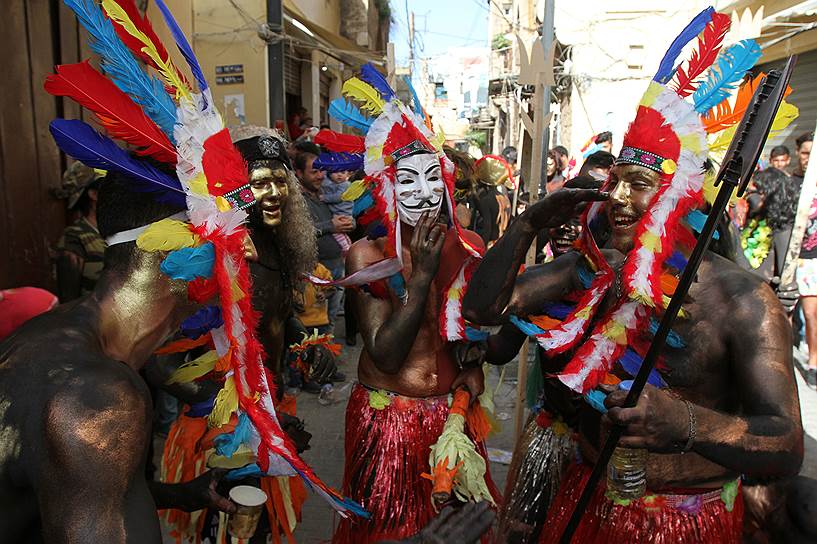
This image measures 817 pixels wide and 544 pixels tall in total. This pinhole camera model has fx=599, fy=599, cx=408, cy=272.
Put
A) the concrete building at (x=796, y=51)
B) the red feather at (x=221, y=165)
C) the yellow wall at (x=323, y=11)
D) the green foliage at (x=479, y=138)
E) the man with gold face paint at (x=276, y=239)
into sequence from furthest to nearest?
the green foliage at (x=479, y=138), the yellow wall at (x=323, y=11), the concrete building at (x=796, y=51), the man with gold face paint at (x=276, y=239), the red feather at (x=221, y=165)

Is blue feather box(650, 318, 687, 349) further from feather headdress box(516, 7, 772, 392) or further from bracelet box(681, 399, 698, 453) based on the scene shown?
bracelet box(681, 399, 698, 453)

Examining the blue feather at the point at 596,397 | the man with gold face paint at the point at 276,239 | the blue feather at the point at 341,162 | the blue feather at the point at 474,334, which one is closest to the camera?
the blue feather at the point at 596,397

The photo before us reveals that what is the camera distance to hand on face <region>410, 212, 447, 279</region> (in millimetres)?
2416

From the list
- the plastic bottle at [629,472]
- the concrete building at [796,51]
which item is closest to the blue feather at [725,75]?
the plastic bottle at [629,472]

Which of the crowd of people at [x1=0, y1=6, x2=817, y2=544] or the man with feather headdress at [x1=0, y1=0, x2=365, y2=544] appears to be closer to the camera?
the man with feather headdress at [x1=0, y1=0, x2=365, y2=544]

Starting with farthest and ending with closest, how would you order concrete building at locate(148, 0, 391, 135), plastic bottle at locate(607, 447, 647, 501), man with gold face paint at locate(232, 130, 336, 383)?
concrete building at locate(148, 0, 391, 135) < man with gold face paint at locate(232, 130, 336, 383) < plastic bottle at locate(607, 447, 647, 501)

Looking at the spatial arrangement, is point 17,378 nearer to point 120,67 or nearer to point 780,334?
point 120,67

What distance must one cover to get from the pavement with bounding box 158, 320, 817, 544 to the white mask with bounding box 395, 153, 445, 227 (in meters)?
1.13

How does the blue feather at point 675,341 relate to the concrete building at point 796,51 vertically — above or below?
below

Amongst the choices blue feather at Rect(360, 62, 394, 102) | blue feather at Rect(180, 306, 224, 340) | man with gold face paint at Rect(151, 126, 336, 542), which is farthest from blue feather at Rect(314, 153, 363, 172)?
blue feather at Rect(180, 306, 224, 340)

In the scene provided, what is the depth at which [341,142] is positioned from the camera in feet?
9.77

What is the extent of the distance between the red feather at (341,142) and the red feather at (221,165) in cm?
113

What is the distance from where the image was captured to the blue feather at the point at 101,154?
1.52m

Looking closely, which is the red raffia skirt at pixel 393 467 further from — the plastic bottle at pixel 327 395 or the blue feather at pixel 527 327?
the plastic bottle at pixel 327 395
